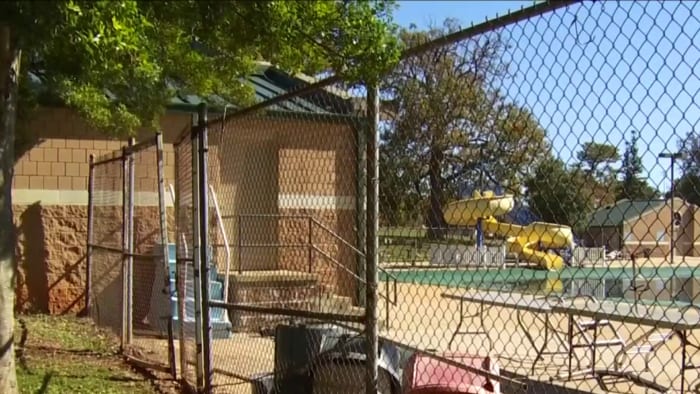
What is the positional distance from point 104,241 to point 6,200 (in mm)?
7372

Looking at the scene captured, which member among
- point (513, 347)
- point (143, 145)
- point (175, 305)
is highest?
point (143, 145)

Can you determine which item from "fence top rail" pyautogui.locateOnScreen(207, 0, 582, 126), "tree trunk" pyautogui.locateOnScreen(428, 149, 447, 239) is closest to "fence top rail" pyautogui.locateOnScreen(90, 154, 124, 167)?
"tree trunk" pyautogui.locateOnScreen(428, 149, 447, 239)

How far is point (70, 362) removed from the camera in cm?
870

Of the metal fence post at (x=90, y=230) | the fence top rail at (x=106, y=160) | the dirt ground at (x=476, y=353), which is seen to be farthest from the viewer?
the metal fence post at (x=90, y=230)

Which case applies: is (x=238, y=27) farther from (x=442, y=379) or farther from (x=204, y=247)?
(x=204, y=247)

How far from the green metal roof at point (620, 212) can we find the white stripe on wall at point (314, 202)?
25.5 feet

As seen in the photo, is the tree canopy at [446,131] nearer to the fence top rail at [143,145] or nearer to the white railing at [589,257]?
the white railing at [589,257]

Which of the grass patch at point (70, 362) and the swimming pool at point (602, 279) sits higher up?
the swimming pool at point (602, 279)

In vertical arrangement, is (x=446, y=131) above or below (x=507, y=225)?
above

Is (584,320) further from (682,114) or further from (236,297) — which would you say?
(682,114)

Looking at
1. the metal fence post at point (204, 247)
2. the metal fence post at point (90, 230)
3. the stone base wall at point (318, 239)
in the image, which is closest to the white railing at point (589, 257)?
the metal fence post at point (204, 247)

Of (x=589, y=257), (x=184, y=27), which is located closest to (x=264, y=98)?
(x=184, y=27)

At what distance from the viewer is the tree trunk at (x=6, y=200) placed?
4.61 metres

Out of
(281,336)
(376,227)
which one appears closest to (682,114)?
(376,227)
